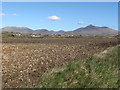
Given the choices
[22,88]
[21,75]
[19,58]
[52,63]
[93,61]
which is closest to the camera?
[22,88]

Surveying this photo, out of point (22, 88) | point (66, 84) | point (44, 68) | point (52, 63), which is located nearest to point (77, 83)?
point (66, 84)

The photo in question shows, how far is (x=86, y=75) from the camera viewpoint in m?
18.9

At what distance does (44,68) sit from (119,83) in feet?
22.5

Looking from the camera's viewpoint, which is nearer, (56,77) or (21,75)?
(56,77)

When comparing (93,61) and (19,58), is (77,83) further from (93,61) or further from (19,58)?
(19,58)

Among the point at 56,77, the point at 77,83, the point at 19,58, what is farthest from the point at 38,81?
the point at 19,58

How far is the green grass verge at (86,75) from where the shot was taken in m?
17.7

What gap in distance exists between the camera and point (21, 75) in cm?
2038

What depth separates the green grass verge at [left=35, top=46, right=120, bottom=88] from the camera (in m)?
17.7

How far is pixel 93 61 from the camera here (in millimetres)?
21781

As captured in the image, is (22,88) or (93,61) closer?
(22,88)

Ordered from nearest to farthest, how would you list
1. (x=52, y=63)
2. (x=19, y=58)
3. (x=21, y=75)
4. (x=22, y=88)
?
1. (x=22, y=88)
2. (x=21, y=75)
3. (x=52, y=63)
4. (x=19, y=58)

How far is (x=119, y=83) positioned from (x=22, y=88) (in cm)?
671

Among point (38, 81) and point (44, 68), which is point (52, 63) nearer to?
point (44, 68)
